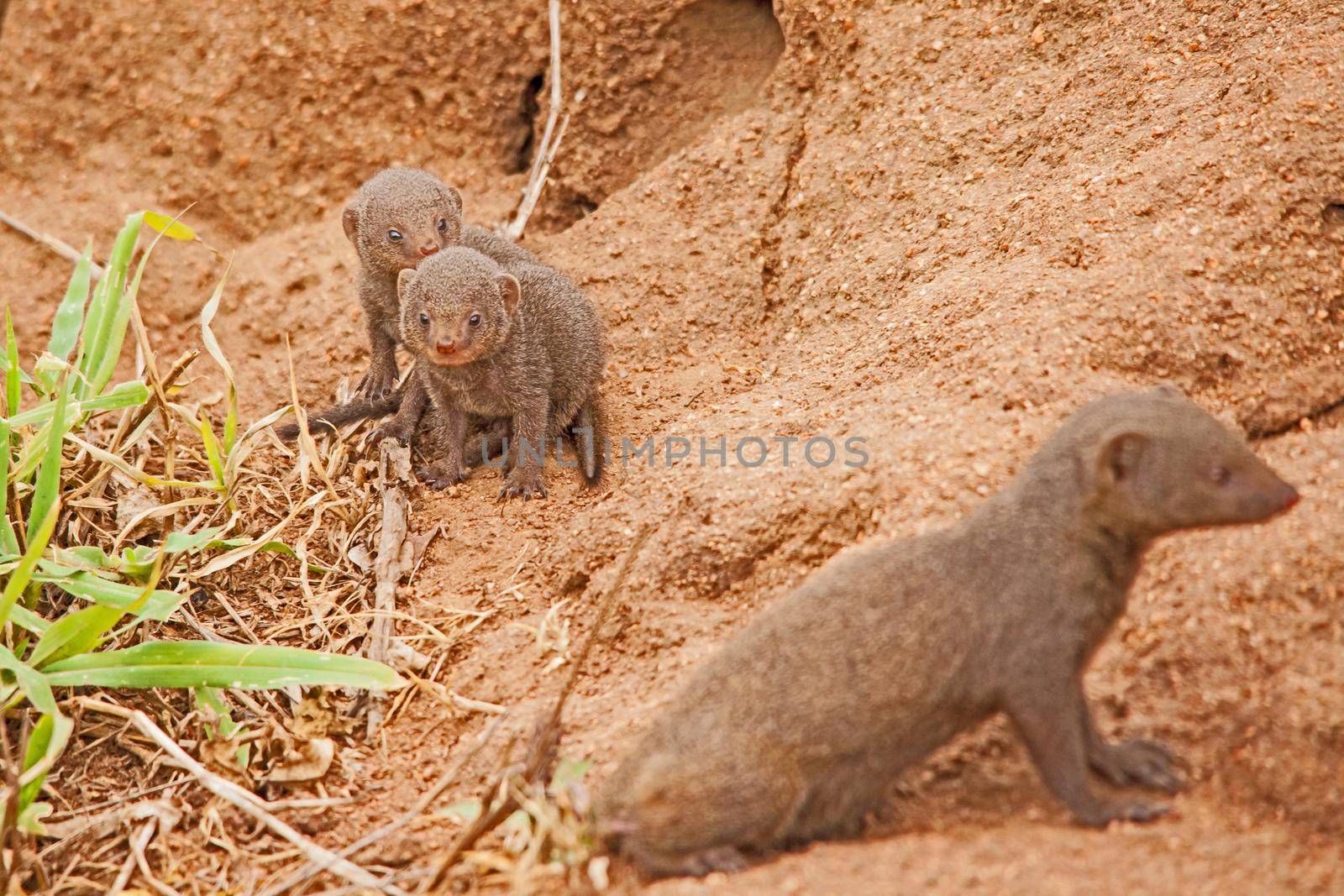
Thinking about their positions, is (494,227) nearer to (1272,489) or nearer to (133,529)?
(133,529)

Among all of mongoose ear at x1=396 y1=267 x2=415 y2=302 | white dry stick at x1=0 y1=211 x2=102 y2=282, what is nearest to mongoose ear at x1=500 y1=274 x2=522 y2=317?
mongoose ear at x1=396 y1=267 x2=415 y2=302

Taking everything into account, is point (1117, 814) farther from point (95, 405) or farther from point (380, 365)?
point (380, 365)

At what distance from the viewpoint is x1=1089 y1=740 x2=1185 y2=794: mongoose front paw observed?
303cm

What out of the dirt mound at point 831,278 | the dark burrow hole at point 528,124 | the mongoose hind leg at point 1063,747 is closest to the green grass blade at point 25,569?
the dirt mound at point 831,278

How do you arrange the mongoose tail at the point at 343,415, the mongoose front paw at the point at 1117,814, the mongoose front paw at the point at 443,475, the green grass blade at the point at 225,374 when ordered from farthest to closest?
the mongoose tail at the point at 343,415 < the mongoose front paw at the point at 443,475 < the green grass blade at the point at 225,374 < the mongoose front paw at the point at 1117,814

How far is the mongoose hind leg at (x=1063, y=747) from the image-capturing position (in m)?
2.92

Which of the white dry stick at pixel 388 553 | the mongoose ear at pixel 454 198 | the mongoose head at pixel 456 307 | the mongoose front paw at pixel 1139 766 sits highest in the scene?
the mongoose ear at pixel 454 198

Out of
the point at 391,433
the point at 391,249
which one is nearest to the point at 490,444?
the point at 391,433

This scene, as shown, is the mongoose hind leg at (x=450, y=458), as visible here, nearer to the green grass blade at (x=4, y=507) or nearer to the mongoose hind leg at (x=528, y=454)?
the mongoose hind leg at (x=528, y=454)

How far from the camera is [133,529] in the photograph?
15.3 ft

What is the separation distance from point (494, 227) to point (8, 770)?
3.71 m

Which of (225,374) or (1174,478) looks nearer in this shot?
(1174,478)

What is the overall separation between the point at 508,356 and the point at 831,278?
1332 millimetres

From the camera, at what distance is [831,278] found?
5039mm
